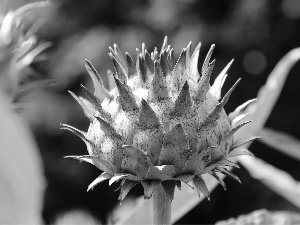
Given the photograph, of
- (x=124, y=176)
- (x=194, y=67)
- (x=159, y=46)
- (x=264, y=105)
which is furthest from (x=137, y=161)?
(x=159, y=46)

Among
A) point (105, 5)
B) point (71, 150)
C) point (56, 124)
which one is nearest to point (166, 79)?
point (56, 124)

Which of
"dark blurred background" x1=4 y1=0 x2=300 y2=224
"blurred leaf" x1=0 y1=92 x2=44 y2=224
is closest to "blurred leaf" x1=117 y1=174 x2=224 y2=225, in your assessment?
"blurred leaf" x1=0 y1=92 x2=44 y2=224

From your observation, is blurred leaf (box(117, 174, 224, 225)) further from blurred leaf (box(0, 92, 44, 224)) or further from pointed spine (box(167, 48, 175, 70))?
blurred leaf (box(0, 92, 44, 224))

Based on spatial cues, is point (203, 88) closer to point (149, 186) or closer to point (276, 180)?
point (149, 186)

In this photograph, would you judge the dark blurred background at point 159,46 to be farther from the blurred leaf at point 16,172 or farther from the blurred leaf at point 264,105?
the blurred leaf at point 16,172

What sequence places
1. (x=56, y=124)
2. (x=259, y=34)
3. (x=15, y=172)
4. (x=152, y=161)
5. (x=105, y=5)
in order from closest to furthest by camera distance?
1. (x=15, y=172)
2. (x=152, y=161)
3. (x=56, y=124)
4. (x=259, y=34)
5. (x=105, y=5)

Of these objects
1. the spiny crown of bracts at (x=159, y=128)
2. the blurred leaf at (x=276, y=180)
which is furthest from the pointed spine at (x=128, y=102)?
the blurred leaf at (x=276, y=180)

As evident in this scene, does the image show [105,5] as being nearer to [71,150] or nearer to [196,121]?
[71,150]
